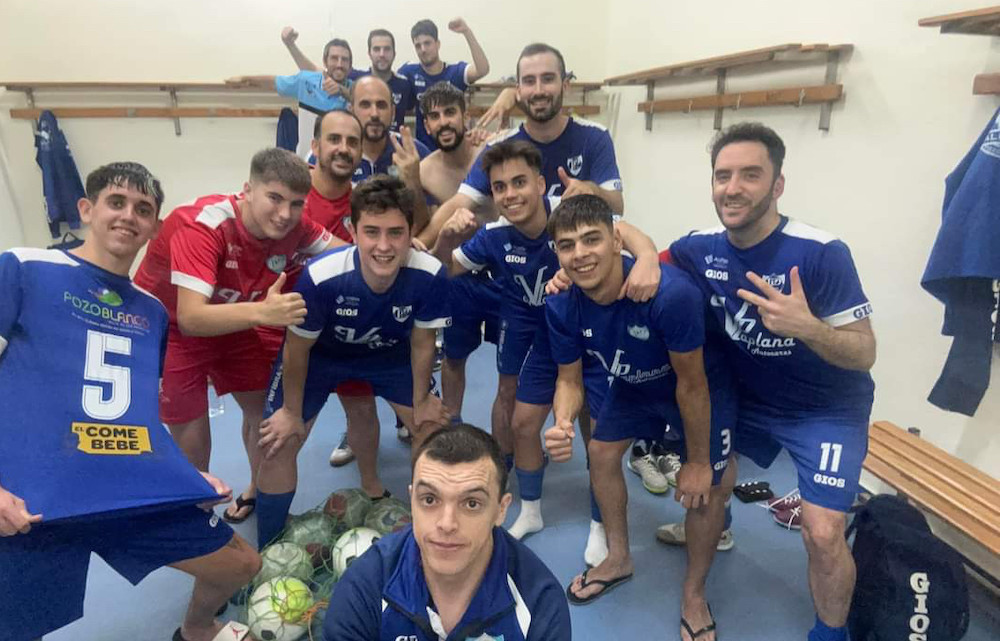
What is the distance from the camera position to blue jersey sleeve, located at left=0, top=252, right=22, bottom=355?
147 centimetres

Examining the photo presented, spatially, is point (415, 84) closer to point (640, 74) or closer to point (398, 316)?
point (640, 74)

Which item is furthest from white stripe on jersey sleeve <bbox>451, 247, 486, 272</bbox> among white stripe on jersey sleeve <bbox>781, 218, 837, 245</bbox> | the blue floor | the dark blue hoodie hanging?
the dark blue hoodie hanging

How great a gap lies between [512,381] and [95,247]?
1.60m

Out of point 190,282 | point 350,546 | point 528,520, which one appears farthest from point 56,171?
point 528,520

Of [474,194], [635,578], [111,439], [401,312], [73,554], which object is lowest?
[635,578]

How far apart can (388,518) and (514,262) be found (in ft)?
3.43

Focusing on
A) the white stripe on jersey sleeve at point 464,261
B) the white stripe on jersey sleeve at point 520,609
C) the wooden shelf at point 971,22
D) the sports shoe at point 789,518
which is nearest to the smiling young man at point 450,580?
the white stripe on jersey sleeve at point 520,609

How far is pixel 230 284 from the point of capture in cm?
211

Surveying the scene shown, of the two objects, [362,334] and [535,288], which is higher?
[535,288]

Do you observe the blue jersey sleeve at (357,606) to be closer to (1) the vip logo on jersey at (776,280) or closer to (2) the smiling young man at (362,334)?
(2) the smiling young man at (362,334)

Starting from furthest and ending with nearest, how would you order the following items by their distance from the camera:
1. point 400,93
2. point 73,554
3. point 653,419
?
point 400,93, point 653,419, point 73,554

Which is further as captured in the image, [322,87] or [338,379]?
[322,87]

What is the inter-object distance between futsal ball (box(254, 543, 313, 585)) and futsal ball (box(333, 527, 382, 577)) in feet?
0.31

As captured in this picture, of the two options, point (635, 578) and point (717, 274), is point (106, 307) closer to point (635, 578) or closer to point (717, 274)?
point (717, 274)
